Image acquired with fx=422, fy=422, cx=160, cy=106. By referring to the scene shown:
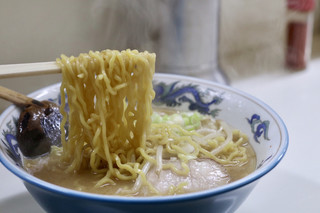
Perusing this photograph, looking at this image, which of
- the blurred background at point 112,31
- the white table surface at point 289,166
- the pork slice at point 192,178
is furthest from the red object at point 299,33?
the pork slice at point 192,178

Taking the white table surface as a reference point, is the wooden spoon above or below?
above

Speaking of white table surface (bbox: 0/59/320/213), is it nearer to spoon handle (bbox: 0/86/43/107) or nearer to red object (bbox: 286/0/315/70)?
red object (bbox: 286/0/315/70)

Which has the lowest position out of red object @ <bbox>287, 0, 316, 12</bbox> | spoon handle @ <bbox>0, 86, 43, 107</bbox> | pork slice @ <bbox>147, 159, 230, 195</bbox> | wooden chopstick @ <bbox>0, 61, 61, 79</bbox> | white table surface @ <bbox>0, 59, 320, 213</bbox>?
white table surface @ <bbox>0, 59, 320, 213</bbox>

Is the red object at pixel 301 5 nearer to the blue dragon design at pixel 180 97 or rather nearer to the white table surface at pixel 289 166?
the white table surface at pixel 289 166

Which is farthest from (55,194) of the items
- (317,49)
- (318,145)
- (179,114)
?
(317,49)

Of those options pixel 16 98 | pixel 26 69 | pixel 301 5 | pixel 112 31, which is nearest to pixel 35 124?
pixel 16 98

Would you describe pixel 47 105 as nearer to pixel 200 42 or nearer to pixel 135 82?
pixel 135 82

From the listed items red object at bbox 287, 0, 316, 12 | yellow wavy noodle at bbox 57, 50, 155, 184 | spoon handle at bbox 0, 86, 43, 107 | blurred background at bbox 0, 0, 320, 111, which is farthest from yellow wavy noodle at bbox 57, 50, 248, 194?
red object at bbox 287, 0, 316, 12
